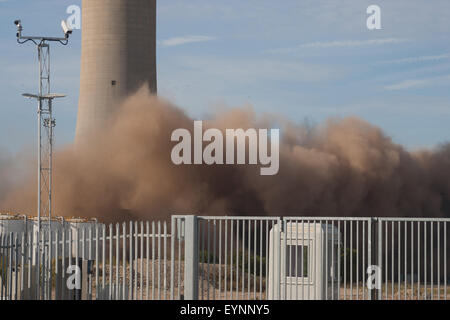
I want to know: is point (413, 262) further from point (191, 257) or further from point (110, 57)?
point (110, 57)

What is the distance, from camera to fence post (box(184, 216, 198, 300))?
619 inches

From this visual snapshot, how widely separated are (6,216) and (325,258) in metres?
25.9

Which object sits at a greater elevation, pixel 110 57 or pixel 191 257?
pixel 110 57

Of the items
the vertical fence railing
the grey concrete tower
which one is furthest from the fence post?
the grey concrete tower

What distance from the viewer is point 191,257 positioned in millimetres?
15789

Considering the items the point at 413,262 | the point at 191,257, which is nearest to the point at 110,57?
the point at 191,257

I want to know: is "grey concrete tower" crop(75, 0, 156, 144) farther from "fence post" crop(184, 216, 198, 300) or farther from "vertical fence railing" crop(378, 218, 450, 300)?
"fence post" crop(184, 216, 198, 300)

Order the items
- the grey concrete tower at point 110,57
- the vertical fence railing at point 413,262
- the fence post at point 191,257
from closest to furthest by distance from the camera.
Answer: the vertical fence railing at point 413,262
the fence post at point 191,257
the grey concrete tower at point 110,57

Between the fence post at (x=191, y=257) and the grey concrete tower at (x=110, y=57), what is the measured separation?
130 feet

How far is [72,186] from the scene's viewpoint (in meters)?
52.2

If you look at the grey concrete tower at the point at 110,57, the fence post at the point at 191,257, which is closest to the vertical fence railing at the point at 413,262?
the fence post at the point at 191,257

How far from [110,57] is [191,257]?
132 feet

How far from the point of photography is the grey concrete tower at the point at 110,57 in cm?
5447

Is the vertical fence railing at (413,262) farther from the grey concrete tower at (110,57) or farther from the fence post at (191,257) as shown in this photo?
the grey concrete tower at (110,57)
